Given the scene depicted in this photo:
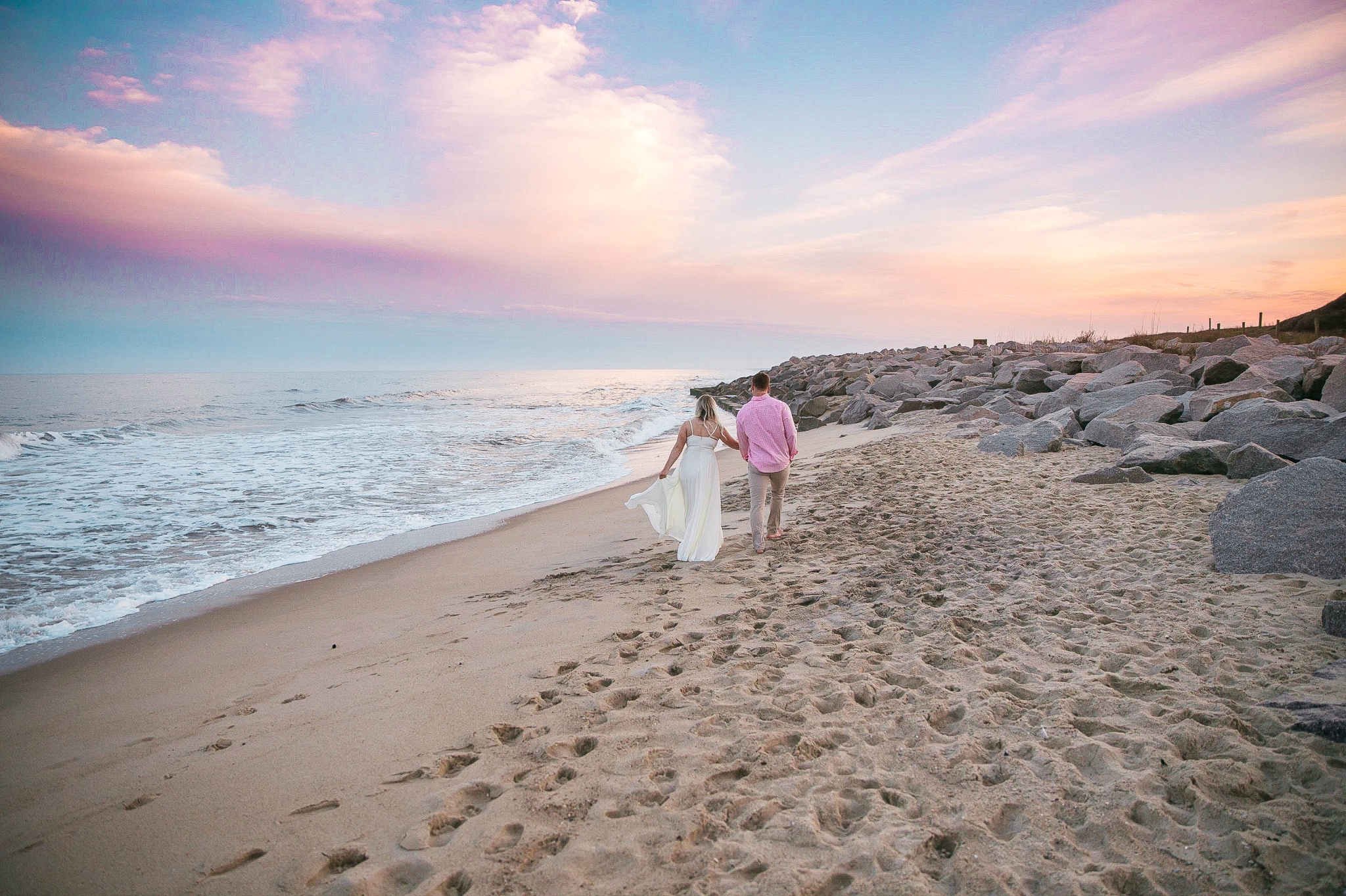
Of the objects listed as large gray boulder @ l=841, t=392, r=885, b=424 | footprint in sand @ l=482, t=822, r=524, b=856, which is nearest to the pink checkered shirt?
footprint in sand @ l=482, t=822, r=524, b=856

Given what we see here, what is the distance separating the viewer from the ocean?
7492 millimetres

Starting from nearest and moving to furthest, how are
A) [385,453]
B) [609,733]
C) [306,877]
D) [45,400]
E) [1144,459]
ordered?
1. [306,877]
2. [609,733]
3. [1144,459]
4. [385,453]
5. [45,400]

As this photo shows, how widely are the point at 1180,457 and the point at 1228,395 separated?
10.8 ft

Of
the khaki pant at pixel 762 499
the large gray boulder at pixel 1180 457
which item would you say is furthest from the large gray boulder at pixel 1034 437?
the khaki pant at pixel 762 499

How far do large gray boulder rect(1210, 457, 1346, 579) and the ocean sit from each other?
972 centimetres

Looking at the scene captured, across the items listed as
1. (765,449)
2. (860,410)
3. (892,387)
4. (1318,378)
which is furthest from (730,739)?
(892,387)

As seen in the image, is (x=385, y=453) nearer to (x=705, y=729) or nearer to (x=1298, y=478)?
(x=705, y=729)

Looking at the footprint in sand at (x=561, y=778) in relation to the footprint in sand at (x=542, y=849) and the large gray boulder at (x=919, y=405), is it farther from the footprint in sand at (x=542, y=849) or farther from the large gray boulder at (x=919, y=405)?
the large gray boulder at (x=919, y=405)

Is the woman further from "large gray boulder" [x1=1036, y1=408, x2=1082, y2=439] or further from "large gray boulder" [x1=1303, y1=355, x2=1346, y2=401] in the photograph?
"large gray boulder" [x1=1303, y1=355, x2=1346, y2=401]

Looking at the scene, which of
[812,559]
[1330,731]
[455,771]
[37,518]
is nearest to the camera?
[1330,731]

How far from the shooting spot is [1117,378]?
46.8ft

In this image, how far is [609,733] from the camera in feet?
11.0

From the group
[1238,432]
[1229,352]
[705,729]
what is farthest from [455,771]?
[1229,352]

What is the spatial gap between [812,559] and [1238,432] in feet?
20.2
